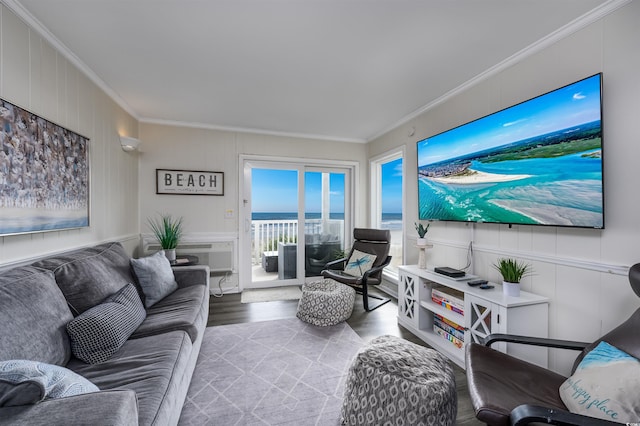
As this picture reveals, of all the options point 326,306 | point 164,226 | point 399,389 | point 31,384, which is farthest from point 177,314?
point 164,226

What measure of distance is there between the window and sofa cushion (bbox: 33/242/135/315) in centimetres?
329

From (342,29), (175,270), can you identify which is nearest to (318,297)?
(175,270)

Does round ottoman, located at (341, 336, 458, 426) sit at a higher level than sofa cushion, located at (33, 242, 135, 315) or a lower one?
lower

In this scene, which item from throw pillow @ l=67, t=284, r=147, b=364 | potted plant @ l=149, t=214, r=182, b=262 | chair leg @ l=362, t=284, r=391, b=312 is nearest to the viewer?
throw pillow @ l=67, t=284, r=147, b=364

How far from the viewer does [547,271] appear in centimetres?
195

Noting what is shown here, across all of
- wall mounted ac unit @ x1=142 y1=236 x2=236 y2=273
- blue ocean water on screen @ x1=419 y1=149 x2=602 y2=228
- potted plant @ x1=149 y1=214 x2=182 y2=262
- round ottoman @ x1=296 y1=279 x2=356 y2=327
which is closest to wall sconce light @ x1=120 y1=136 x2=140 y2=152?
potted plant @ x1=149 y1=214 x2=182 y2=262

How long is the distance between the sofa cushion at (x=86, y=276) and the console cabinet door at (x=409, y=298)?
8.33ft

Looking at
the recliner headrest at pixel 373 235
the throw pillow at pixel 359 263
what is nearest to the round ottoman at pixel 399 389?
the throw pillow at pixel 359 263

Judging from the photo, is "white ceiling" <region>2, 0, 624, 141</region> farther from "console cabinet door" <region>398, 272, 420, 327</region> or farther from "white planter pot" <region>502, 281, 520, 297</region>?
"console cabinet door" <region>398, 272, 420, 327</region>

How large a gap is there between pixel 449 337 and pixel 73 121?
146 inches

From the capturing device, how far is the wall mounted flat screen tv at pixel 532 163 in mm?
1644

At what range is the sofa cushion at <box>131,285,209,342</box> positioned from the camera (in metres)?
1.73

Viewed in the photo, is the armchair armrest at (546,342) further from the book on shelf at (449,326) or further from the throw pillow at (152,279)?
the throw pillow at (152,279)

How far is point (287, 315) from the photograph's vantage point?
316cm
